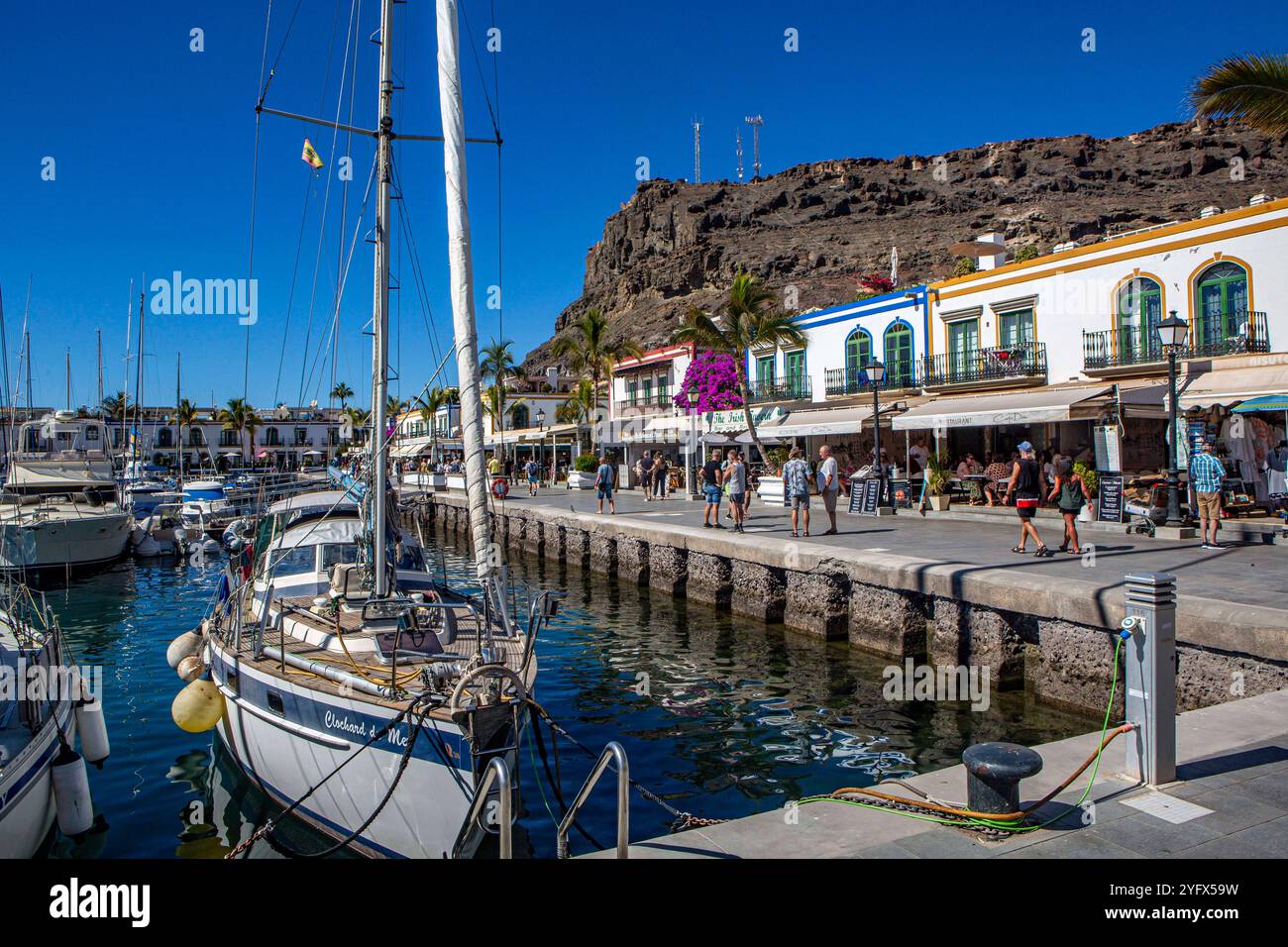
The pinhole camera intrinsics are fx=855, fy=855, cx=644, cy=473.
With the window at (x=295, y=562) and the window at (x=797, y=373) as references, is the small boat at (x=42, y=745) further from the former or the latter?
the window at (x=797, y=373)

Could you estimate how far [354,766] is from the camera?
6883 mm

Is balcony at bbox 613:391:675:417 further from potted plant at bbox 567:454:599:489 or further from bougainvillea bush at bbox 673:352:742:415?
bougainvillea bush at bbox 673:352:742:415

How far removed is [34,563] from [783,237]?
102 m

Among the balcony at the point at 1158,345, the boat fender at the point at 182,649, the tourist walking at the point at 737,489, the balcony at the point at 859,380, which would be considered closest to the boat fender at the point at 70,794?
the boat fender at the point at 182,649

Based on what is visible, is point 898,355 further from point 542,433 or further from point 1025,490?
point 542,433

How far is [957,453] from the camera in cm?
2844

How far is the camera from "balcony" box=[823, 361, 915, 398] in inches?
1194

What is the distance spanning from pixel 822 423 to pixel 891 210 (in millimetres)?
97316

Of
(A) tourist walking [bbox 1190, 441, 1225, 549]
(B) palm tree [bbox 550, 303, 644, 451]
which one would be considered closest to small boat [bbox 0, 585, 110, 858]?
(A) tourist walking [bbox 1190, 441, 1225, 549]

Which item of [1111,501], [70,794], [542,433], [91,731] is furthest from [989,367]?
[542,433]

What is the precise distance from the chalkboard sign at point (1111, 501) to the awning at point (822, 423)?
31.9 ft

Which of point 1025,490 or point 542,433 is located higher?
point 542,433

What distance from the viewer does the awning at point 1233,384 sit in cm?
1930
